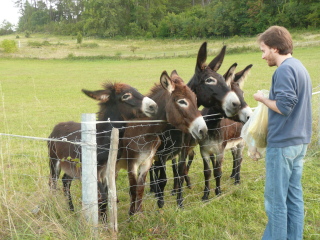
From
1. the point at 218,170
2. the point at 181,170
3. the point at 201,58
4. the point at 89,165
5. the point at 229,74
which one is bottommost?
the point at 218,170

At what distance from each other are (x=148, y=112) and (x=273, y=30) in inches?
70.9

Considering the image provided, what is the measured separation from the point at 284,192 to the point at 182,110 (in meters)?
1.50

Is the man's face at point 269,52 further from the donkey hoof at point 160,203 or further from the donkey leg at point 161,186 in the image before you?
the donkey hoof at point 160,203

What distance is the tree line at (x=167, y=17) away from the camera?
5784 centimetres

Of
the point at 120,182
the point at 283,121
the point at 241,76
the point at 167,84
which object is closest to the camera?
the point at 283,121

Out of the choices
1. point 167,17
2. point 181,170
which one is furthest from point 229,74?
point 167,17

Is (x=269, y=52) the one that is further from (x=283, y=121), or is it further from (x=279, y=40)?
(x=283, y=121)

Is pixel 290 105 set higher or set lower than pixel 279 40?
lower

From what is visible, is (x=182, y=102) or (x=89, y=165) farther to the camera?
(x=182, y=102)

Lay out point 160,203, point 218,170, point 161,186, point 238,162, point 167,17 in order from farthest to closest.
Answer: point 167,17, point 238,162, point 218,170, point 161,186, point 160,203

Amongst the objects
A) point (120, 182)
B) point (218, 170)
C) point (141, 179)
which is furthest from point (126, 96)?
point (120, 182)

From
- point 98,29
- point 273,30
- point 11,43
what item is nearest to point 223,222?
point 273,30

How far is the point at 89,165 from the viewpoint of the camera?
326cm

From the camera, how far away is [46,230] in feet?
10.2
